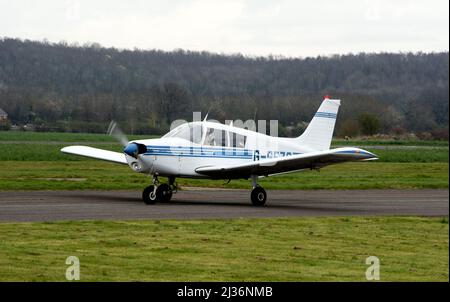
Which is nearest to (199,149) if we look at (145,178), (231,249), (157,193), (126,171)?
(157,193)

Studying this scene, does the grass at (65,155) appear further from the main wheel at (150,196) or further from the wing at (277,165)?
the main wheel at (150,196)

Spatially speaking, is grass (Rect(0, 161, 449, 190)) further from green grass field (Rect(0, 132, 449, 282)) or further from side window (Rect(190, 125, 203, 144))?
green grass field (Rect(0, 132, 449, 282))

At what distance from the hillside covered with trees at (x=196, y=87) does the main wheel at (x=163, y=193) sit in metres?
9.78

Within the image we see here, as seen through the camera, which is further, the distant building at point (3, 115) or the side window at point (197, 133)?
the distant building at point (3, 115)

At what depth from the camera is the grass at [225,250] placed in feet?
39.2

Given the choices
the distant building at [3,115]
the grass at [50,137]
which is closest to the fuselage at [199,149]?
the grass at [50,137]

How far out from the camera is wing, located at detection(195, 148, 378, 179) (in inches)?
860

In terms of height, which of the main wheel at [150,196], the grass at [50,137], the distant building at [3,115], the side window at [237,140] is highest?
the distant building at [3,115]

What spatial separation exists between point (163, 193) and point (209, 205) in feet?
4.23

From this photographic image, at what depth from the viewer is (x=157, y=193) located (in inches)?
885
